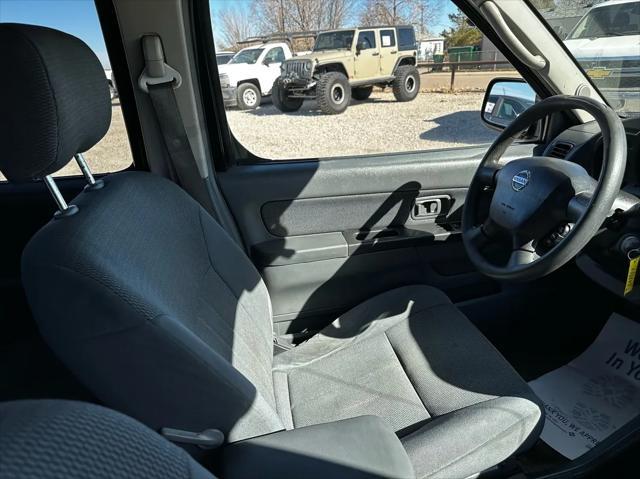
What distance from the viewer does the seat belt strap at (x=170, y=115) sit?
5.19 feet

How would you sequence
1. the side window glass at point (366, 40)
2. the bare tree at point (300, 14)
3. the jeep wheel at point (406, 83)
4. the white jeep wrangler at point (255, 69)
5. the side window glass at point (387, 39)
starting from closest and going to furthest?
the bare tree at point (300, 14) → the white jeep wrangler at point (255, 69) → the side window glass at point (387, 39) → the jeep wheel at point (406, 83) → the side window glass at point (366, 40)

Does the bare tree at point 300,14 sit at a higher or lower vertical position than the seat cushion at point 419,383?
higher

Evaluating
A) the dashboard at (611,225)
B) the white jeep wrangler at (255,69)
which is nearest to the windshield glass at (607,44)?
the dashboard at (611,225)

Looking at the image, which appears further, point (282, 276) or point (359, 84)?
point (359, 84)

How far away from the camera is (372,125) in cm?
489

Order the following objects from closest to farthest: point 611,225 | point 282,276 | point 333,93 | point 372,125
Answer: point 611,225
point 282,276
point 372,125
point 333,93

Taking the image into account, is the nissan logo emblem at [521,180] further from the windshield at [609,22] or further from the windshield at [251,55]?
the windshield at [251,55]

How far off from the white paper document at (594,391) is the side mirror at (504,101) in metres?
0.78

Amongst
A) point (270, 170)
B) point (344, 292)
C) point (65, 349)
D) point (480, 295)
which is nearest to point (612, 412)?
point (480, 295)

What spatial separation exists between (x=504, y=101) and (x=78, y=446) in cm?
190

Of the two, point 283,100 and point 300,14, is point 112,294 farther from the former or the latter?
point 283,100

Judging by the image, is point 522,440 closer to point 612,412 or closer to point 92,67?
point 612,412

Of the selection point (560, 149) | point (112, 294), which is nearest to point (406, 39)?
point (560, 149)

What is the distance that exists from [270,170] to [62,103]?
97cm
